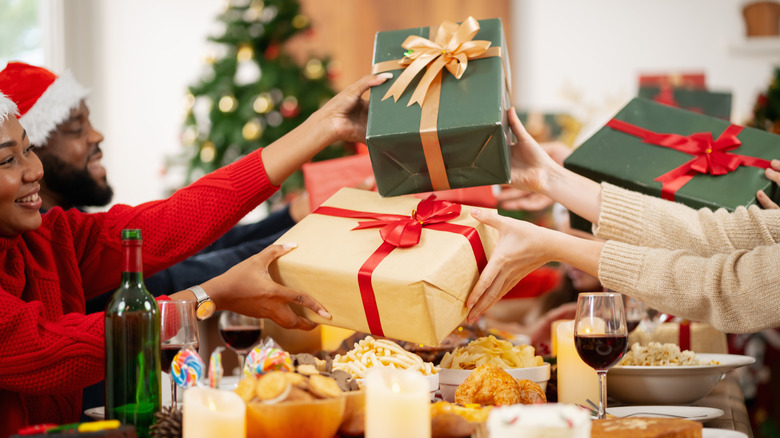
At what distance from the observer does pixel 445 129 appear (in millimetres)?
1350

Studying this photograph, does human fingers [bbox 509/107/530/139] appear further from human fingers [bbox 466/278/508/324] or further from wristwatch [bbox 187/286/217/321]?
wristwatch [bbox 187/286/217/321]

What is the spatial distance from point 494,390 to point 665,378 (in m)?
0.44

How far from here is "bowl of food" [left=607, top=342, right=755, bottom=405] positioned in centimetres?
144

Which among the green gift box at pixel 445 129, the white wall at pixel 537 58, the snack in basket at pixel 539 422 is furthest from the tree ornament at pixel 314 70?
the snack in basket at pixel 539 422

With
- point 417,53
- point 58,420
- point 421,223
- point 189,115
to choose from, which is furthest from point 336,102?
point 189,115

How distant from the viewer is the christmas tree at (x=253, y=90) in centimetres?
433

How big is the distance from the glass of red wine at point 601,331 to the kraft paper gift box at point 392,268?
217 millimetres

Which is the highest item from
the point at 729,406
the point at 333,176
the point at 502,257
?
the point at 333,176

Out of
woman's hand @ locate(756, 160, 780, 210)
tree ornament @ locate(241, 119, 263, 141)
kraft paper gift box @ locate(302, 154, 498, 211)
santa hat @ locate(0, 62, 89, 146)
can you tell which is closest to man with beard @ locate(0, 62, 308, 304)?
santa hat @ locate(0, 62, 89, 146)

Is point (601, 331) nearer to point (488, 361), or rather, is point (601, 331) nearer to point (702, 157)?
point (488, 361)

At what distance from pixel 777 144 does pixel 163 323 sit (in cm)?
137

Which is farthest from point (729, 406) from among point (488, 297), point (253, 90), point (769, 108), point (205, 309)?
point (253, 90)

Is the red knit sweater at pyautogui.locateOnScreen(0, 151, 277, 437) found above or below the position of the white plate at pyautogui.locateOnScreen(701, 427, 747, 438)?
above

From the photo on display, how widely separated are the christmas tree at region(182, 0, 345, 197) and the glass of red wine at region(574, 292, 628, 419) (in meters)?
3.19
